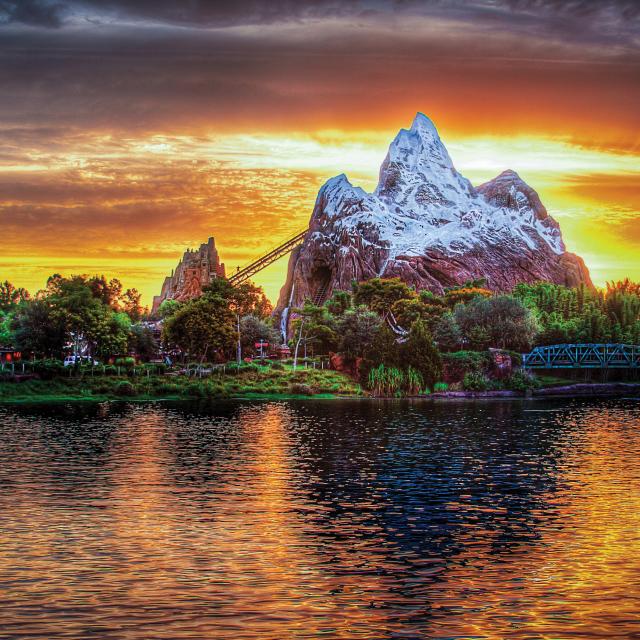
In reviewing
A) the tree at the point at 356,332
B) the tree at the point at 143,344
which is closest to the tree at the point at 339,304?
the tree at the point at 356,332

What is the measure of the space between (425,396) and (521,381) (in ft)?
56.9

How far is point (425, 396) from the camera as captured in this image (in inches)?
4515

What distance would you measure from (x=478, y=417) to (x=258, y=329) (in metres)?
62.3

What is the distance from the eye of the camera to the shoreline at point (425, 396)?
9931 cm

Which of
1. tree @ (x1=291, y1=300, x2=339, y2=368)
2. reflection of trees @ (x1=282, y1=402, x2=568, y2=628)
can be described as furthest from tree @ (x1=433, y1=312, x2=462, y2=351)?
reflection of trees @ (x1=282, y1=402, x2=568, y2=628)

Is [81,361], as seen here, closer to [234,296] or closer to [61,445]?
[234,296]

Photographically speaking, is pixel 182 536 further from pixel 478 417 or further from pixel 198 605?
pixel 478 417

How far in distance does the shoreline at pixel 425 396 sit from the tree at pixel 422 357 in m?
2.75

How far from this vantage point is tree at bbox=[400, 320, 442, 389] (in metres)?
116

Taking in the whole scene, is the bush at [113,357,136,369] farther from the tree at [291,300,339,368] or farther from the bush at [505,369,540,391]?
the bush at [505,369,540,391]

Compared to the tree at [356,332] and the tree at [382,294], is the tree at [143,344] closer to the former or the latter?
the tree at [356,332]

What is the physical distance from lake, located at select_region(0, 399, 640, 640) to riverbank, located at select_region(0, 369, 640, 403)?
40489 millimetres

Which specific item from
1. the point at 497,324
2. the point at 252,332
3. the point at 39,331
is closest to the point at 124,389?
the point at 39,331

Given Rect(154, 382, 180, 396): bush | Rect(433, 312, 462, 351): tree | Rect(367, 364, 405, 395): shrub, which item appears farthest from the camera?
Rect(433, 312, 462, 351): tree
